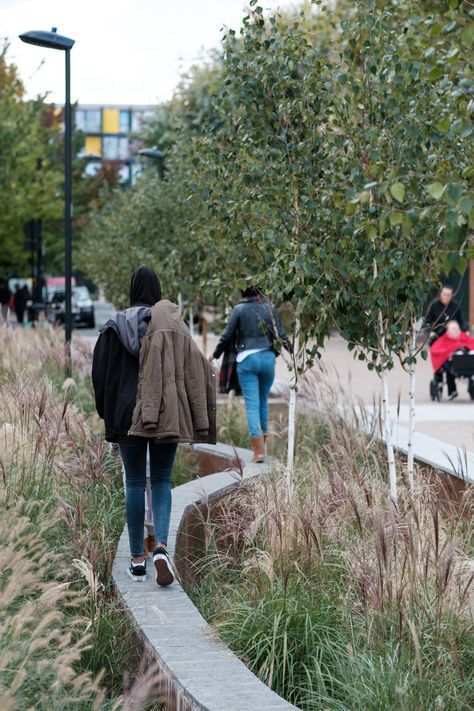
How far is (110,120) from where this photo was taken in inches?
5763

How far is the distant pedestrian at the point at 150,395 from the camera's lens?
6.15m

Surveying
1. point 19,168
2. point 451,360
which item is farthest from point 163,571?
point 19,168

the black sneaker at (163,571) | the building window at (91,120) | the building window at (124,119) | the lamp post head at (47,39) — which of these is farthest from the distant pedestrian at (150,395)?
the building window at (124,119)

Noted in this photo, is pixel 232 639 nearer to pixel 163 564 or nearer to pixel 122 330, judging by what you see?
pixel 163 564

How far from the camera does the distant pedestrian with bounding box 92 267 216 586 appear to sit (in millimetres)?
6148

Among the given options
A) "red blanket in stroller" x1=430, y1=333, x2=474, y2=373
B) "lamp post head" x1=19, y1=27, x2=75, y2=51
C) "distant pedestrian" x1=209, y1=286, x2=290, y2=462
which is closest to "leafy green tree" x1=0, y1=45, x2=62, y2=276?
"lamp post head" x1=19, y1=27, x2=75, y2=51

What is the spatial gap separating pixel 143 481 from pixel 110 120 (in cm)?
14351

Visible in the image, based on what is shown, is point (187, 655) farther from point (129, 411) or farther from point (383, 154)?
point (383, 154)

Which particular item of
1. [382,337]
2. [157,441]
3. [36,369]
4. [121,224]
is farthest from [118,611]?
[121,224]

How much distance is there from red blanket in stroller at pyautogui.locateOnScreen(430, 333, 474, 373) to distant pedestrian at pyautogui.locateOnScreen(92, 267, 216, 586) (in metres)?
11.3

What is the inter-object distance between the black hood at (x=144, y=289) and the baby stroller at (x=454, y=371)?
36.9 ft

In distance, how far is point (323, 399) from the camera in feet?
36.2

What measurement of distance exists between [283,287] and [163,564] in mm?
3181

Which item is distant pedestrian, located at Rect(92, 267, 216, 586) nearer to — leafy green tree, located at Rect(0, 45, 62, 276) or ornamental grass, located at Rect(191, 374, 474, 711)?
ornamental grass, located at Rect(191, 374, 474, 711)
